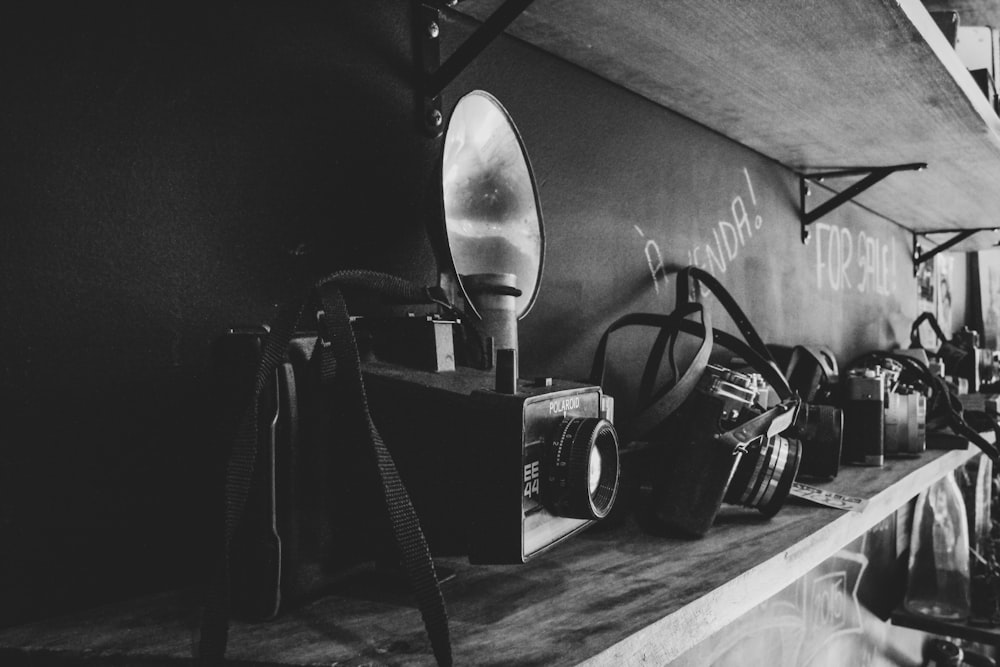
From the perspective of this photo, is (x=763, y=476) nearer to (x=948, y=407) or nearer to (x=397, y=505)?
(x=397, y=505)

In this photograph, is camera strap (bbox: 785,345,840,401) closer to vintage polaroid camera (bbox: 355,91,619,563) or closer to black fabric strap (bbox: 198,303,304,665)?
vintage polaroid camera (bbox: 355,91,619,563)

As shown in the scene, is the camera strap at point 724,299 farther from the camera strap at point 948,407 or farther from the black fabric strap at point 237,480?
the black fabric strap at point 237,480

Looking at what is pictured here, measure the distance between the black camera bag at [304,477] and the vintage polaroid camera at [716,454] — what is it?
0.31 m

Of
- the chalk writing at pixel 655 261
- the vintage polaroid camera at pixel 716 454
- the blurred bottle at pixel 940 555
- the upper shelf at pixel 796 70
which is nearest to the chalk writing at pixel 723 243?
the chalk writing at pixel 655 261

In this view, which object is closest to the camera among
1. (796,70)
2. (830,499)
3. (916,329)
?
(830,499)

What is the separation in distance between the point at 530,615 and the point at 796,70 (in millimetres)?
793

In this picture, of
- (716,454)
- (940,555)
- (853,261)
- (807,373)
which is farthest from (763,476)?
(940,555)

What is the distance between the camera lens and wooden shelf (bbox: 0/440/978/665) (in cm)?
43

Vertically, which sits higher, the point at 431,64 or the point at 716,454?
the point at 431,64

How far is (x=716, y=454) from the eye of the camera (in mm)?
695

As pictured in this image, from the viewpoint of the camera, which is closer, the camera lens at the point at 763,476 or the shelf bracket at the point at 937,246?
the camera lens at the point at 763,476

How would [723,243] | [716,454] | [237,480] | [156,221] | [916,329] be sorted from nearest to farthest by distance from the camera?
[237,480] < [156,221] < [716,454] < [723,243] < [916,329]

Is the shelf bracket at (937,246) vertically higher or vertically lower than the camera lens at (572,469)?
higher

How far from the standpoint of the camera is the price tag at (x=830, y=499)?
829 millimetres
